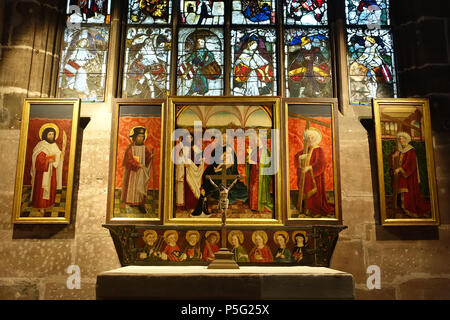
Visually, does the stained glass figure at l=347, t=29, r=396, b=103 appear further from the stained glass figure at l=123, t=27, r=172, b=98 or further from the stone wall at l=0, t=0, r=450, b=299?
the stained glass figure at l=123, t=27, r=172, b=98

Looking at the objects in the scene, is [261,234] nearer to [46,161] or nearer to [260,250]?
[260,250]

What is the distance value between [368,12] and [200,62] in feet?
7.04

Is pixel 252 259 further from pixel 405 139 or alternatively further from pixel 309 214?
pixel 405 139

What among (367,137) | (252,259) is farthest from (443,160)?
(252,259)

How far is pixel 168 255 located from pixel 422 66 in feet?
11.4

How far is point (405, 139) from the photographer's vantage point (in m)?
5.02

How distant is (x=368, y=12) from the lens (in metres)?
5.73

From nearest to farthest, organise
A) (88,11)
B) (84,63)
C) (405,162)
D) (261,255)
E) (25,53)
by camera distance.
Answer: (261,255)
(405,162)
(25,53)
(84,63)
(88,11)

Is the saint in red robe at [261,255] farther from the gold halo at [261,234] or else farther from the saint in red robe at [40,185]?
the saint in red robe at [40,185]

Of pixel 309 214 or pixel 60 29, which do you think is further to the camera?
pixel 60 29

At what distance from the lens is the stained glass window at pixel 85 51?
5.45 m

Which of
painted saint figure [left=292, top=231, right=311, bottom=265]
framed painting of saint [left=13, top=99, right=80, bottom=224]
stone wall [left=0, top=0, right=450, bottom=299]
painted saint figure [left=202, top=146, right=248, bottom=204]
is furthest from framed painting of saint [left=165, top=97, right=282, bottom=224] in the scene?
framed painting of saint [left=13, top=99, right=80, bottom=224]

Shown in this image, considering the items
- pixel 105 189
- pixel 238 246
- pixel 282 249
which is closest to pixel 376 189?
pixel 282 249

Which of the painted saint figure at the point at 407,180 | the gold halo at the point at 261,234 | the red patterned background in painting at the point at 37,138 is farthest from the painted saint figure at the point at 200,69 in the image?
the painted saint figure at the point at 407,180
